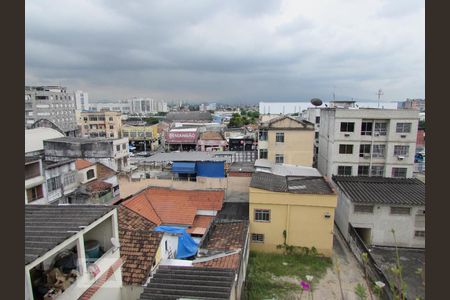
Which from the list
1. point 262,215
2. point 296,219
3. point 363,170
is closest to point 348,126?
point 363,170

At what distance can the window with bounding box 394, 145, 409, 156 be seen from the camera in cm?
2166

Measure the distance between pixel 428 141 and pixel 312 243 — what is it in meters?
13.7

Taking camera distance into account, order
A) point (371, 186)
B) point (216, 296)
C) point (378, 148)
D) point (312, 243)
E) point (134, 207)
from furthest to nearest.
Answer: point (378, 148), point (371, 186), point (134, 207), point (312, 243), point (216, 296)

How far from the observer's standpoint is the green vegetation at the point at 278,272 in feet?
37.3

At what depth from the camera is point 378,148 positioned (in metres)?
22.1

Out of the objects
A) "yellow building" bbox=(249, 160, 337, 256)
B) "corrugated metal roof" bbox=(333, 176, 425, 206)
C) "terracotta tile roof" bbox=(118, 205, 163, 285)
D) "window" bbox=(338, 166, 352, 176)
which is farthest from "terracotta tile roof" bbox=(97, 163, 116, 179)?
"window" bbox=(338, 166, 352, 176)

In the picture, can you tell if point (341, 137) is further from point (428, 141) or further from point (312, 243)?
point (428, 141)

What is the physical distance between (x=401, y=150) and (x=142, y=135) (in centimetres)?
4396

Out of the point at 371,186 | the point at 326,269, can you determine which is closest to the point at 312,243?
the point at 326,269

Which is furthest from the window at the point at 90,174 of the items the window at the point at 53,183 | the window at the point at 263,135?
the window at the point at 263,135

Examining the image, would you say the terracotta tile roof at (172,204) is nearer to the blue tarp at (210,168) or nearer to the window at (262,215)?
the blue tarp at (210,168)

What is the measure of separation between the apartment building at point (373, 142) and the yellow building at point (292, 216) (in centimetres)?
913

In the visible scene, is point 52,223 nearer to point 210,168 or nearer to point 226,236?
point 226,236

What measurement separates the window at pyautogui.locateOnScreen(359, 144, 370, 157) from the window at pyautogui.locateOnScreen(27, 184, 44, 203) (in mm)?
23834
